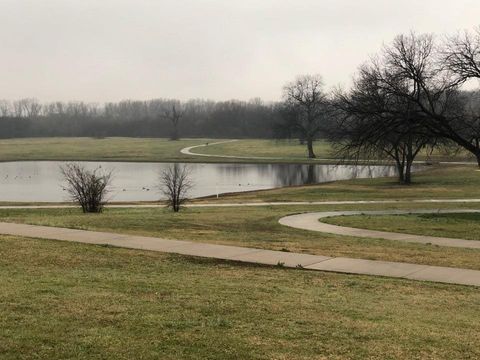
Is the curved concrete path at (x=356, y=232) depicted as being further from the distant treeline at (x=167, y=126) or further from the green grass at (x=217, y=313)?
the distant treeline at (x=167, y=126)

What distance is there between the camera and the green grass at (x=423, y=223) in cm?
1675

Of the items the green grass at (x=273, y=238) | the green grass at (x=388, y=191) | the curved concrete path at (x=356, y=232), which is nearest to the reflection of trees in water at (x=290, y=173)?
the green grass at (x=388, y=191)

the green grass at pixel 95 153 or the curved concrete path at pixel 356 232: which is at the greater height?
the green grass at pixel 95 153

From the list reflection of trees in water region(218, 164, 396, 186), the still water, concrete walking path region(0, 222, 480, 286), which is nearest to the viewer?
concrete walking path region(0, 222, 480, 286)

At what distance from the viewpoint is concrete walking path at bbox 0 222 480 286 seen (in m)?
10.2

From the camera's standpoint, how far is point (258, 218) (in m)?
20.0

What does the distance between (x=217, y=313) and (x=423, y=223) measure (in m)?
13.7

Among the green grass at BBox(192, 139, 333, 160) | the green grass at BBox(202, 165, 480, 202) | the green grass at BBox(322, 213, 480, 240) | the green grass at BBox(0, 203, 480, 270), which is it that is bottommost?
the green grass at BBox(202, 165, 480, 202)

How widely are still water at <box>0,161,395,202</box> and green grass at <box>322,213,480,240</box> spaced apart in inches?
834

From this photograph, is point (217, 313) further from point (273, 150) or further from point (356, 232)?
point (273, 150)

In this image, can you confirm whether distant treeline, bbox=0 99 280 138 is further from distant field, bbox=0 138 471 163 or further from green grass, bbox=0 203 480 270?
green grass, bbox=0 203 480 270

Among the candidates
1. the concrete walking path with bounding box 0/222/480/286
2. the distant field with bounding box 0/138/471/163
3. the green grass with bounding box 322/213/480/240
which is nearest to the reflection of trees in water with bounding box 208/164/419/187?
the distant field with bounding box 0/138/471/163

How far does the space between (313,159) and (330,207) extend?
58024 mm

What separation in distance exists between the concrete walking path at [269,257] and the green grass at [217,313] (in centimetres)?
67
